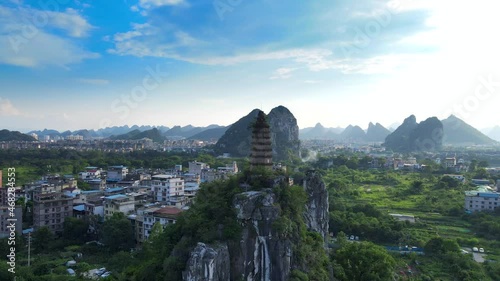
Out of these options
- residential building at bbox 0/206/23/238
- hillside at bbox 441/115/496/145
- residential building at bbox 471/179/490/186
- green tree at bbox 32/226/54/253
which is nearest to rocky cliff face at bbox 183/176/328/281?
green tree at bbox 32/226/54/253

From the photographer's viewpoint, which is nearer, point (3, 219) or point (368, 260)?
point (368, 260)

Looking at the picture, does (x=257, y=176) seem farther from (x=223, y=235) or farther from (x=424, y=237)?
(x=424, y=237)

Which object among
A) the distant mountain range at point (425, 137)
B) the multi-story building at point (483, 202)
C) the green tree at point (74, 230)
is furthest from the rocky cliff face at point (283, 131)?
the green tree at point (74, 230)

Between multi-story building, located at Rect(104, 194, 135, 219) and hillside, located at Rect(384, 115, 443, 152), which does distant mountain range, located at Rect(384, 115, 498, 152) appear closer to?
hillside, located at Rect(384, 115, 443, 152)

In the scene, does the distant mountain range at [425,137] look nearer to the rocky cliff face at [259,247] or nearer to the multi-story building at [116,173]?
the multi-story building at [116,173]

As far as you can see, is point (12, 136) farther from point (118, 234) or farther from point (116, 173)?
point (118, 234)

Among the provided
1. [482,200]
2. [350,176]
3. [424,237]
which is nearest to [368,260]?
[424,237]
